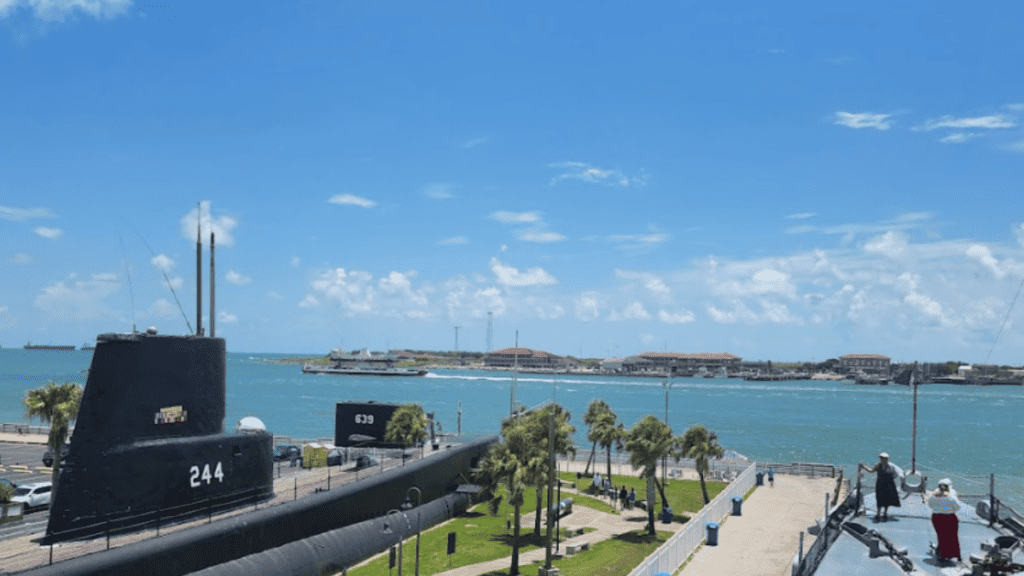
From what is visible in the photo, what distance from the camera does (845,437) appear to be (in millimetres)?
102562

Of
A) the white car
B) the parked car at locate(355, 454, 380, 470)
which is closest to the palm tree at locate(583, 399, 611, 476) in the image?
the parked car at locate(355, 454, 380, 470)

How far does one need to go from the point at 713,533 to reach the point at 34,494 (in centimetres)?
2906

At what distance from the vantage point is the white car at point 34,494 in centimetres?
3303

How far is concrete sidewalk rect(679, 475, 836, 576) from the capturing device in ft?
98.4

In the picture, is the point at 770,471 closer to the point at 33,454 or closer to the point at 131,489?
the point at 131,489

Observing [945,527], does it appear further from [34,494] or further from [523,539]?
[34,494]

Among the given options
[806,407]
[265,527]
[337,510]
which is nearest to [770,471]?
[337,510]

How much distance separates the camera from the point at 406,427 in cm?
3984

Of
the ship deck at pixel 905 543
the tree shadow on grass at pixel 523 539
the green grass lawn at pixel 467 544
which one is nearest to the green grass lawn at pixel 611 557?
the green grass lawn at pixel 467 544

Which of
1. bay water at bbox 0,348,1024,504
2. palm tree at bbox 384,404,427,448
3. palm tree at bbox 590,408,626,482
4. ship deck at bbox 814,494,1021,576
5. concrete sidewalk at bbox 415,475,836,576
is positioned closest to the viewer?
ship deck at bbox 814,494,1021,576

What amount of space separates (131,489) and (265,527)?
485cm

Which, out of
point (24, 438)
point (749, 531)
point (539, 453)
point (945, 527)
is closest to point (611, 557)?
point (539, 453)

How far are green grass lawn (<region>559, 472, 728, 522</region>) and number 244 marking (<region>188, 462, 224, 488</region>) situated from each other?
989 inches

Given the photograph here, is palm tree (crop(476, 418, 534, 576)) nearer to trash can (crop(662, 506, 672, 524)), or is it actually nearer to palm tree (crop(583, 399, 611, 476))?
trash can (crop(662, 506, 672, 524))
